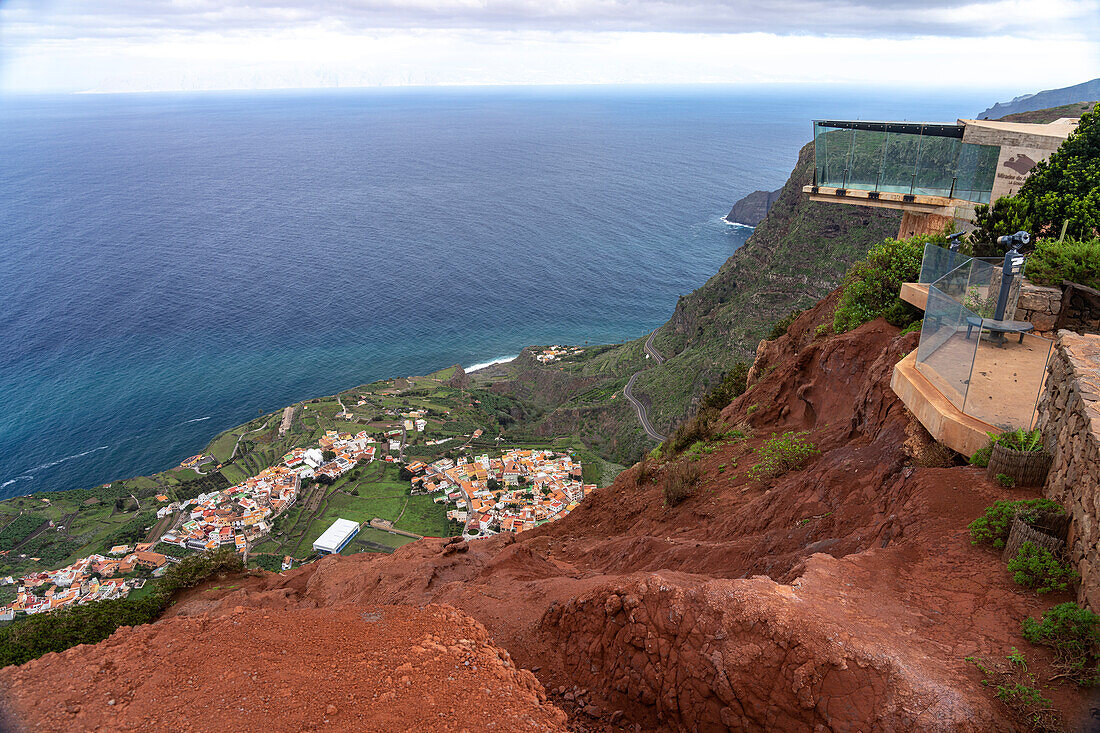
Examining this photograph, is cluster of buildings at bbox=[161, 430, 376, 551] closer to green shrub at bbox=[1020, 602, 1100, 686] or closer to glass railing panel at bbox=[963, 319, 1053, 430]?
glass railing panel at bbox=[963, 319, 1053, 430]

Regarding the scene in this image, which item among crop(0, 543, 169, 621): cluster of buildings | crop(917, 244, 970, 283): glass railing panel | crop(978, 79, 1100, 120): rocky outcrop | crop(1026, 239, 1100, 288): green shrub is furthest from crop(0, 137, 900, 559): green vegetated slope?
crop(978, 79, 1100, 120): rocky outcrop

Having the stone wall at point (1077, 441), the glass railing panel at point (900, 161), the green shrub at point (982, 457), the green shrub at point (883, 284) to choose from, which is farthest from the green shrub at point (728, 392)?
the stone wall at point (1077, 441)

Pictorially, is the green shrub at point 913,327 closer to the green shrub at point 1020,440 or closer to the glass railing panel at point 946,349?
the glass railing panel at point 946,349

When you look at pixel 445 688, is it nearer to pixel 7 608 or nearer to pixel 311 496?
pixel 7 608

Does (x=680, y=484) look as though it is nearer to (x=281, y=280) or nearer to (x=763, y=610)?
(x=763, y=610)

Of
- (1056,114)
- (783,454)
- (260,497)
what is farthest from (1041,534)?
(1056,114)

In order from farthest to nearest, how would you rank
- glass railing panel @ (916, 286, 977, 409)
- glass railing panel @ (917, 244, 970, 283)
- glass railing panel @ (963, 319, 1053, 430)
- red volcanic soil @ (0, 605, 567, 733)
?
1. glass railing panel @ (917, 244, 970, 283)
2. glass railing panel @ (916, 286, 977, 409)
3. glass railing panel @ (963, 319, 1053, 430)
4. red volcanic soil @ (0, 605, 567, 733)
